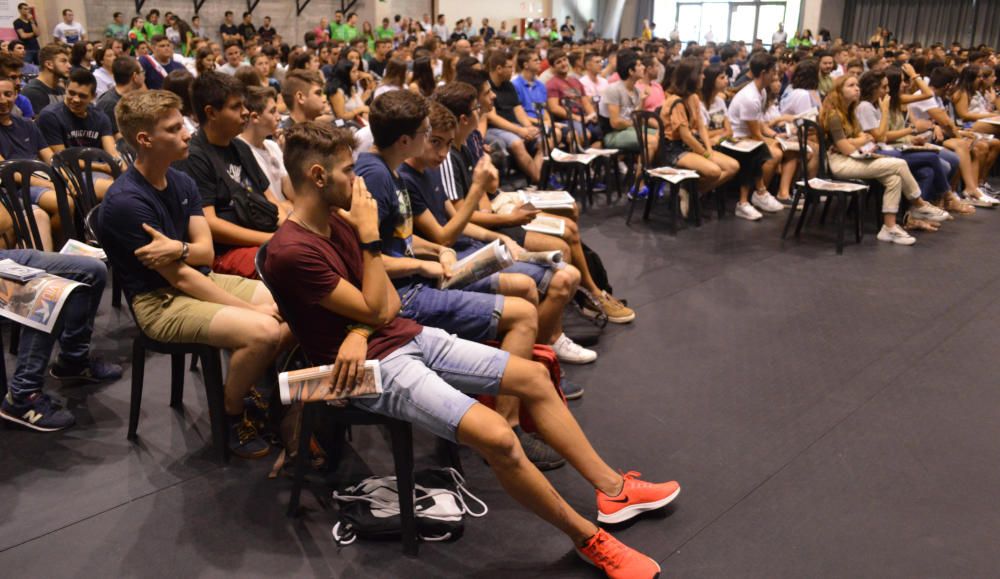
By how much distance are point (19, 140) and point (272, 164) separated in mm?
1670

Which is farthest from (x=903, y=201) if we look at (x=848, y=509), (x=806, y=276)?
(x=848, y=509)

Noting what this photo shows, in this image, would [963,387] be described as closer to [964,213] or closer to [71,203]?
[964,213]

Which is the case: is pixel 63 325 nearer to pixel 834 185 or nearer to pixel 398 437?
pixel 398 437

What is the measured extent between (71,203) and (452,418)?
2.91m

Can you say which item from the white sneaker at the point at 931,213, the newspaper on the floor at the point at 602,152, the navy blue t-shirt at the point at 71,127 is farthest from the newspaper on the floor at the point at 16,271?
the white sneaker at the point at 931,213

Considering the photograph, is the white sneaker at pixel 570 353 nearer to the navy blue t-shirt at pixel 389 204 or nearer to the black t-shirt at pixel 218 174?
the navy blue t-shirt at pixel 389 204

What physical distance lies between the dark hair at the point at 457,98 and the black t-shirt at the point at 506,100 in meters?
3.14

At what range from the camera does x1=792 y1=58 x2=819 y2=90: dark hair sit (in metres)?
6.20

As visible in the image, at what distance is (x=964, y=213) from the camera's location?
5965mm

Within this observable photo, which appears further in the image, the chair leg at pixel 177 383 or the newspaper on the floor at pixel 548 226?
the newspaper on the floor at pixel 548 226

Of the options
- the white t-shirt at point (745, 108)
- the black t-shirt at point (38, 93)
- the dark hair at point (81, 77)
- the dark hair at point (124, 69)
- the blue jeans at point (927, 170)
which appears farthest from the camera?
the white t-shirt at point (745, 108)

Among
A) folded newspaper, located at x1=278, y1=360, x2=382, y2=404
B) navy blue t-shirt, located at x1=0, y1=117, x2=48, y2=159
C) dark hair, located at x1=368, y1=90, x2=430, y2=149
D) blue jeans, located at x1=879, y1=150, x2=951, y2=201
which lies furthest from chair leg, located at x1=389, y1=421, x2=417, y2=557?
blue jeans, located at x1=879, y1=150, x2=951, y2=201

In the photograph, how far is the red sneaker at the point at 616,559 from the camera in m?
1.98

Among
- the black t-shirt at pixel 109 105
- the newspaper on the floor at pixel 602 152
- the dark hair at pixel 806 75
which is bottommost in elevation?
the newspaper on the floor at pixel 602 152
